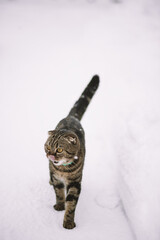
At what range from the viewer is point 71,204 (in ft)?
6.20

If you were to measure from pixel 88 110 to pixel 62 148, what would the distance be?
102 inches

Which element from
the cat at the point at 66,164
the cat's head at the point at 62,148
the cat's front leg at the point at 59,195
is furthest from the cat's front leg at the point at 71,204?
the cat's head at the point at 62,148

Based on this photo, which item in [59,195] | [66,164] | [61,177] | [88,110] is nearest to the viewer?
[66,164]

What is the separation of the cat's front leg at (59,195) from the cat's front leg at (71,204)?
0.13 m

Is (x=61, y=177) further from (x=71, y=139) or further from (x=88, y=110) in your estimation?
(x=88, y=110)

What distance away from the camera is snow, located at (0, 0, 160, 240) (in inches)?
73.5

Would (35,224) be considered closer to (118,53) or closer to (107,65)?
(107,65)

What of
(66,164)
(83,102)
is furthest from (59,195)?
(83,102)

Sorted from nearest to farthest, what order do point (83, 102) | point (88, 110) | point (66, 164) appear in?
point (66, 164)
point (83, 102)
point (88, 110)

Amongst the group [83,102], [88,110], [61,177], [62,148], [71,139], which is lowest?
[61,177]

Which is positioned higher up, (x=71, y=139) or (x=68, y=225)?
(x=71, y=139)

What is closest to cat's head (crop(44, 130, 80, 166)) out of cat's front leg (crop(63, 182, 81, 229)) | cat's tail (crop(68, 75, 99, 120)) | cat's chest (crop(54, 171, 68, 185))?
cat's chest (crop(54, 171, 68, 185))

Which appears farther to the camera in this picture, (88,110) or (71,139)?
(88,110)

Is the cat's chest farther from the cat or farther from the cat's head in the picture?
the cat's head
